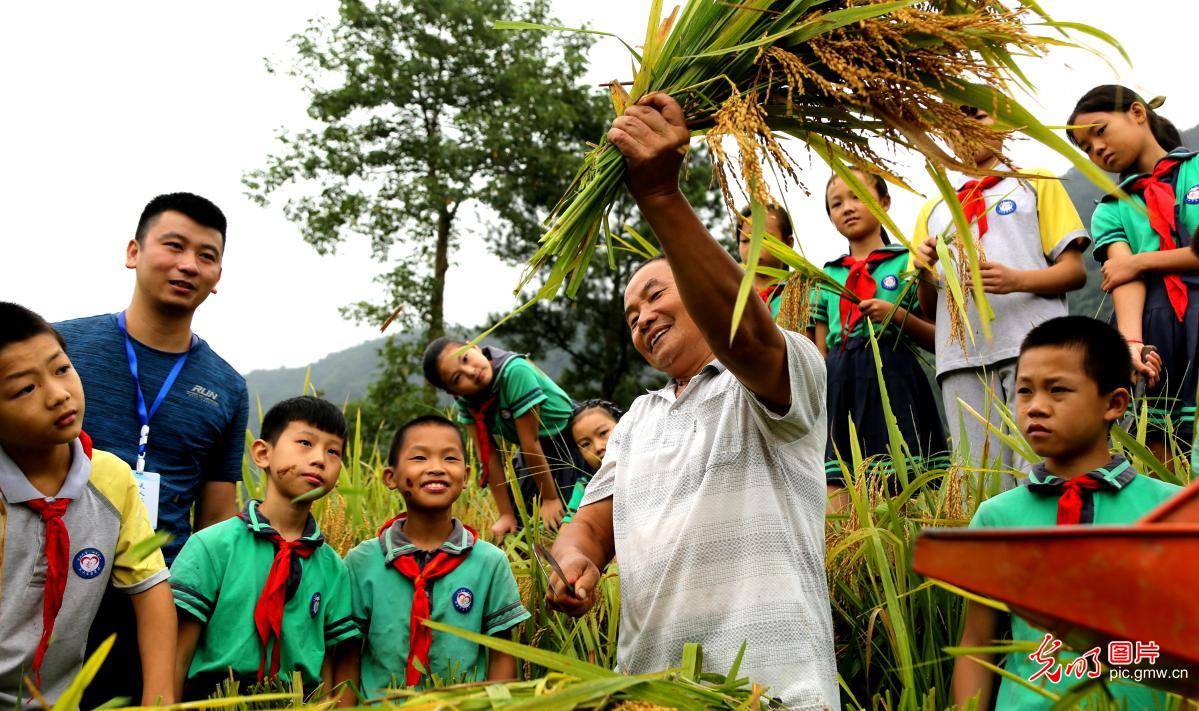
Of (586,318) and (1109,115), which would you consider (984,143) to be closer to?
(1109,115)

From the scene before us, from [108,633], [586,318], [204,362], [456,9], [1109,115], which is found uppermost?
[456,9]

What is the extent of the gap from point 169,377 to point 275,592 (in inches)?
36.1

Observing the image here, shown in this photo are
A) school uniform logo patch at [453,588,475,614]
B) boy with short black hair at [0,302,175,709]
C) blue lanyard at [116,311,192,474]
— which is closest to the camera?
boy with short black hair at [0,302,175,709]

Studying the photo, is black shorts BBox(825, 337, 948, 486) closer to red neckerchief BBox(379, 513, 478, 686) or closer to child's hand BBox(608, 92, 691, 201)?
red neckerchief BBox(379, 513, 478, 686)

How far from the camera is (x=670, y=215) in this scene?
6.22 feet

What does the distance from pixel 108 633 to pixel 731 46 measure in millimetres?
2169

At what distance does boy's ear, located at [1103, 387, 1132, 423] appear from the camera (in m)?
2.39

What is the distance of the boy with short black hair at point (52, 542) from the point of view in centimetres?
221

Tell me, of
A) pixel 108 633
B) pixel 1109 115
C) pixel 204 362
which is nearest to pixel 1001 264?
A: pixel 1109 115

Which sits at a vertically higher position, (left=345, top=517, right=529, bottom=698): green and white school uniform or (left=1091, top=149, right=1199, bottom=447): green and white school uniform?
(left=1091, top=149, right=1199, bottom=447): green and white school uniform

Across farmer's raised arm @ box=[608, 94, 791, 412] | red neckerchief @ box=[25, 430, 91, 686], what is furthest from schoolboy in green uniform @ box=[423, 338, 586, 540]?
farmer's raised arm @ box=[608, 94, 791, 412]

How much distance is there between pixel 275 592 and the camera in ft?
8.68

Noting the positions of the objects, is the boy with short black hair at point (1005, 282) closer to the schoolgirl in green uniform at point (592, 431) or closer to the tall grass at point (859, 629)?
the tall grass at point (859, 629)

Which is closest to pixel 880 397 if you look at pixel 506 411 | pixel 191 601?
pixel 506 411
